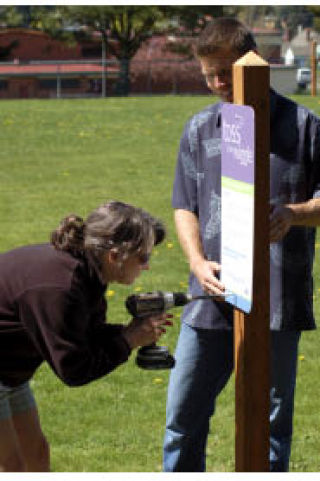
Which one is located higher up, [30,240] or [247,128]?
[247,128]

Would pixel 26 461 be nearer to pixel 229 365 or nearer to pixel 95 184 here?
pixel 229 365

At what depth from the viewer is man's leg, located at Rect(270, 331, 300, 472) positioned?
4340 mm

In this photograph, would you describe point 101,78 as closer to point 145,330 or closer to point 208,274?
point 208,274

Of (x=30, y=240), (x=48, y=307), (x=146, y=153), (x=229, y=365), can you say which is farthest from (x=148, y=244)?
(x=146, y=153)

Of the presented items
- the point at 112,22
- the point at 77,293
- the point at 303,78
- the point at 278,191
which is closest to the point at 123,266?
the point at 77,293

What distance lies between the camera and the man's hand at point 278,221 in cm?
373

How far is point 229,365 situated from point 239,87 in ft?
4.39

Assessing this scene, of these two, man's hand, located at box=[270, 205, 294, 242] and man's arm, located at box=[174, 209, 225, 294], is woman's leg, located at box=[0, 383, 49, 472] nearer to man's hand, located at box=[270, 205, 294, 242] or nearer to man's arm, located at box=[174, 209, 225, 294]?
man's arm, located at box=[174, 209, 225, 294]

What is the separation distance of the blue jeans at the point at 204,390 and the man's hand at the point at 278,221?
67cm

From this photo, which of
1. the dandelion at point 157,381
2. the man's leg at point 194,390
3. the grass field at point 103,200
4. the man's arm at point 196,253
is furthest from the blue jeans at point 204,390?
the dandelion at point 157,381

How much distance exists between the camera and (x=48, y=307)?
365 cm

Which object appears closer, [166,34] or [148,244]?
[148,244]

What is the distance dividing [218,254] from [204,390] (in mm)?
550

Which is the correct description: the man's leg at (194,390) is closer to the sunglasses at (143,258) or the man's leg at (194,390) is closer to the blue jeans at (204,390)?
the blue jeans at (204,390)
